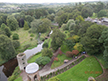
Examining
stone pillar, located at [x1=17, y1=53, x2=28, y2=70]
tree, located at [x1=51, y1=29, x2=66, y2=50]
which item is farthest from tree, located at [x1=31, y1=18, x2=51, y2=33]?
stone pillar, located at [x1=17, y1=53, x2=28, y2=70]

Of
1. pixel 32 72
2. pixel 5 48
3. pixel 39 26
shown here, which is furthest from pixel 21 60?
pixel 39 26

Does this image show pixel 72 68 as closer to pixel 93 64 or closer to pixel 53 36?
pixel 93 64

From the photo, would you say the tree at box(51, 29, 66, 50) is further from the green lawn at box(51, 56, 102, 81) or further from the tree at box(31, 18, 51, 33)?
the tree at box(31, 18, 51, 33)

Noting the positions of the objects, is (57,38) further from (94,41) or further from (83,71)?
(83,71)

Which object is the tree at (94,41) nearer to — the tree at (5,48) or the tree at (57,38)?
the tree at (57,38)

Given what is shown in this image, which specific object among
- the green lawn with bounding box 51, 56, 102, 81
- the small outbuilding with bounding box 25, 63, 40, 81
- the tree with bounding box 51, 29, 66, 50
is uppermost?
the tree with bounding box 51, 29, 66, 50

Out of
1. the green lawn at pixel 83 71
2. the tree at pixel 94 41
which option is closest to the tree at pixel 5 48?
the green lawn at pixel 83 71

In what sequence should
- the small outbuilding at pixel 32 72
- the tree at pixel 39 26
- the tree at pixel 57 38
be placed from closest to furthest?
1. the small outbuilding at pixel 32 72
2. the tree at pixel 57 38
3. the tree at pixel 39 26

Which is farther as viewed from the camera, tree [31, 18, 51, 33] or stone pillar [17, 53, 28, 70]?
tree [31, 18, 51, 33]
